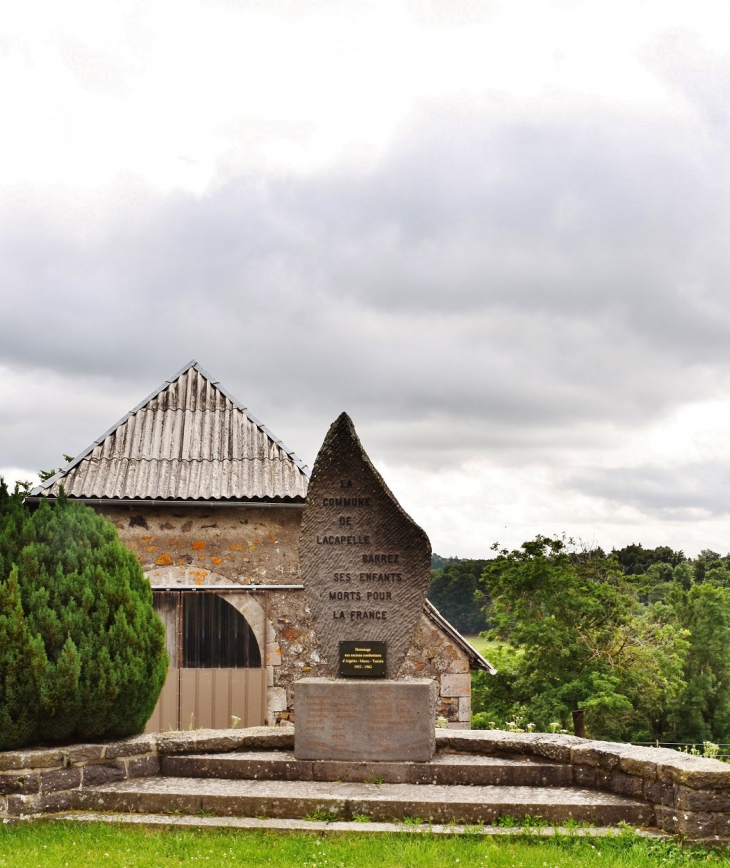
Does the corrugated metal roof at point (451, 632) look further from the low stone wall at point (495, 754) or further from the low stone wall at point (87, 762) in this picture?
the low stone wall at point (87, 762)

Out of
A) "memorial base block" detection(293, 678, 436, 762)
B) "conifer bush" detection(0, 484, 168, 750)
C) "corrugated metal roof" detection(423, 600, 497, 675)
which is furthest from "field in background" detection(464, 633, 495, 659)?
"conifer bush" detection(0, 484, 168, 750)

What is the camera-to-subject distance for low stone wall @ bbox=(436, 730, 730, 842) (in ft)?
18.3

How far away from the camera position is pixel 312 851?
5434 millimetres

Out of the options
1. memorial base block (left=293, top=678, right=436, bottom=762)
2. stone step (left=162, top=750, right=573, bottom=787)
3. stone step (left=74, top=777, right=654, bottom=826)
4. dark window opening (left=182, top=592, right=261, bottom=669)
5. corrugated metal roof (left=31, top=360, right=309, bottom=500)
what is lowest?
stone step (left=74, top=777, right=654, bottom=826)

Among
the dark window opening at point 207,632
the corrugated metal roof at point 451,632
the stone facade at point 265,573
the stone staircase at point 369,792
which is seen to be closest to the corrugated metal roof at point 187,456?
the stone facade at point 265,573

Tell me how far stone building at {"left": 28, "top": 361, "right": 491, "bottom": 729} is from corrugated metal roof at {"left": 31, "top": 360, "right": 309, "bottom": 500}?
27mm

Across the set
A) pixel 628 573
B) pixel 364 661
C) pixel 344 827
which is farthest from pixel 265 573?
pixel 628 573

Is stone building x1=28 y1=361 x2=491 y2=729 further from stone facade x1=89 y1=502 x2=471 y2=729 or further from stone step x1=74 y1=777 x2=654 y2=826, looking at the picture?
stone step x1=74 y1=777 x2=654 y2=826

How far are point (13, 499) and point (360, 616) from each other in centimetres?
294

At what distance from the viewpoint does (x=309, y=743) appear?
688 centimetres

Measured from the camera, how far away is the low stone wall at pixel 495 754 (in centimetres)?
559

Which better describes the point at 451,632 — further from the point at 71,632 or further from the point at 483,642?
the point at 483,642

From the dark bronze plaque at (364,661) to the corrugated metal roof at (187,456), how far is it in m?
4.33

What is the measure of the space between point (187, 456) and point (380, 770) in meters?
6.41
